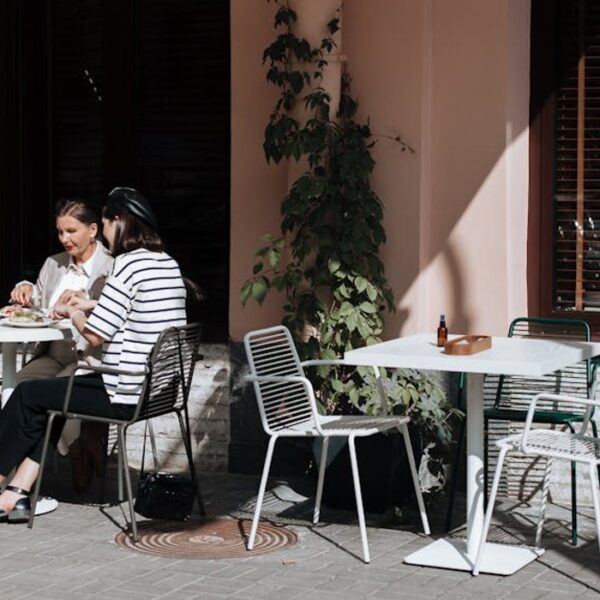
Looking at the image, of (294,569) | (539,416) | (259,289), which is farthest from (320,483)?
(259,289)

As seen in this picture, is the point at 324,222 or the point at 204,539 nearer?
the point at 204,539

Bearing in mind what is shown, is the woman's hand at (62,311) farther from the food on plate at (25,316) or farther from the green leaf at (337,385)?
the green leaf at (337,385)

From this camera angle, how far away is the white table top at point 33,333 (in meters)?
7.15

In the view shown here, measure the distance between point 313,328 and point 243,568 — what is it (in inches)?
82.0

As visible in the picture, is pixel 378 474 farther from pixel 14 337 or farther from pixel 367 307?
pixel 14 337

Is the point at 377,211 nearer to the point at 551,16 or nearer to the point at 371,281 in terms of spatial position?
the point at 371,281

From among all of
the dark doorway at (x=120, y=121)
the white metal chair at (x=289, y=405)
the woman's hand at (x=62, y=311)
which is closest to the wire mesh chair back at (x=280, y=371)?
the white metal chair at (x=289, y=405)

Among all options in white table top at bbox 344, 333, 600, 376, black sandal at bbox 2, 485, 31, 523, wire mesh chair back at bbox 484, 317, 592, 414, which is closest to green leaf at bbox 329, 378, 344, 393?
wire mesh chair back at bbox 484, 317, 592, 414

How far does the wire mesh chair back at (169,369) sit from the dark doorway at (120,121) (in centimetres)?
148

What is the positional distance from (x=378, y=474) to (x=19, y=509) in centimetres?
179

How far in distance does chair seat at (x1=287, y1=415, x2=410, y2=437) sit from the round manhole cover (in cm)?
55

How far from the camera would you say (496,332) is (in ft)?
25.8

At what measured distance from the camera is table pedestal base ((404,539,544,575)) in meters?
6.15

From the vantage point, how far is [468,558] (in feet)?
20.6
